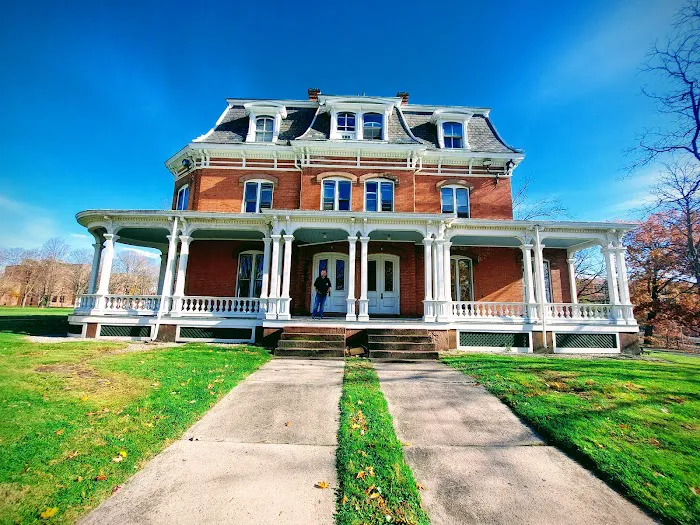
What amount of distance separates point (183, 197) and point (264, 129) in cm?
538

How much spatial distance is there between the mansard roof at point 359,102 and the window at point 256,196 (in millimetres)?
2140

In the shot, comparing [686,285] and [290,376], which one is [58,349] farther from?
[686,285]

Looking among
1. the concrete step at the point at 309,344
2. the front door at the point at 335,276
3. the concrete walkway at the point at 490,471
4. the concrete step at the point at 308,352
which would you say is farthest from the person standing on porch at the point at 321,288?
the concrete walkway at the point at 490,471

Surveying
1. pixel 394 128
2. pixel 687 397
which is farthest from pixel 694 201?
pixel 394 128

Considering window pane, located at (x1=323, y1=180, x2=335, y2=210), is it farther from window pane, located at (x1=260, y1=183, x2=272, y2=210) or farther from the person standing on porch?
the person standing on porch

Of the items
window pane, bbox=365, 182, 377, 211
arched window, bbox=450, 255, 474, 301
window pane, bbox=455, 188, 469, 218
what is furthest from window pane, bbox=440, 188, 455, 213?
window pane, bbox=365, 182, 377, 211

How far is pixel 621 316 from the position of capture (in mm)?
11375

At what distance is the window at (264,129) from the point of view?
50.5 feet

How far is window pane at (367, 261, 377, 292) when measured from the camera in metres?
13.7

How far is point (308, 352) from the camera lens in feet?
30.3

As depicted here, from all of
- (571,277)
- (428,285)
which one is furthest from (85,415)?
(571,277)

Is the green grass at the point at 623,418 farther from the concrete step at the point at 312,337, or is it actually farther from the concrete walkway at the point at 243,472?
the concrete step at the point at 312,337

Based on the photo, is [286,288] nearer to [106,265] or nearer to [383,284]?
[383,284]

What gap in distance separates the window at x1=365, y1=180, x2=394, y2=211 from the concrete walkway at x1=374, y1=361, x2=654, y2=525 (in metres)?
10.1
